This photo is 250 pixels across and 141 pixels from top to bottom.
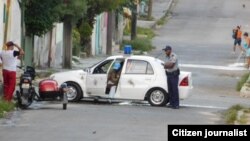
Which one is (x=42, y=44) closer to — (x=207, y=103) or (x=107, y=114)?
(x=207, y=103)

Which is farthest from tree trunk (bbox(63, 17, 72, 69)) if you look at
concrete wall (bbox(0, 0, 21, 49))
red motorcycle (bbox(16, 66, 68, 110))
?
red motorcycle (bbox(16, 66, 68, 110))

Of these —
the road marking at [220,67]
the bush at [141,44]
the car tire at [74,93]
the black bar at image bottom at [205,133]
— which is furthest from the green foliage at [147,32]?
the black bar at image bottom at [205,133]

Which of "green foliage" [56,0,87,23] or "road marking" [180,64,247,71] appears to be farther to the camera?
"road marking" [180,64,247,71]

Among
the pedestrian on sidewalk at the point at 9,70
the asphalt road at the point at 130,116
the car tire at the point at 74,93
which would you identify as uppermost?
the pedestrian on sidewalk at the point at 9,70

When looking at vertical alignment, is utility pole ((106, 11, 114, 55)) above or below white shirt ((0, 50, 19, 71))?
above

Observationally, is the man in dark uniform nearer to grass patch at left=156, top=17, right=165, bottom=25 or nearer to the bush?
the bush

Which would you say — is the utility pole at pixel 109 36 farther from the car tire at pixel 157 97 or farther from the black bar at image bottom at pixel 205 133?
the black bar at image bottom at pixel 205 133

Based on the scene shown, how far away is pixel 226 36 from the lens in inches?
2346

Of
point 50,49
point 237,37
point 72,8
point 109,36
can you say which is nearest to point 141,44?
point 109,36

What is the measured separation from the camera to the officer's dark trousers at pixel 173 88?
21.7 m

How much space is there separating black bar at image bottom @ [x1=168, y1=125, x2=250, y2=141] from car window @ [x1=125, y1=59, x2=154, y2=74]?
9.98 meters

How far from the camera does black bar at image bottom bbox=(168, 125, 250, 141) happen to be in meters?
11.7

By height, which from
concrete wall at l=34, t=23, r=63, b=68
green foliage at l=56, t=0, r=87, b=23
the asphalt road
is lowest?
the asphalt road

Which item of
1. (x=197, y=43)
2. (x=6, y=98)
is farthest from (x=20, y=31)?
(x=197, y=43)
